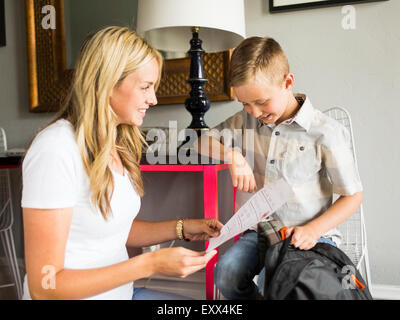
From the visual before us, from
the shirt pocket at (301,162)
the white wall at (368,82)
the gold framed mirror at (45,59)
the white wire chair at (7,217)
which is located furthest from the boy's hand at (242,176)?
the white wire chair at (7,217)

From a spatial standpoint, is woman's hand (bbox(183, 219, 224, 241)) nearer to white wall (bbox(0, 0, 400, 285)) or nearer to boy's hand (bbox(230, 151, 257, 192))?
boy's hand (bbox(230, 151, 257, 192))

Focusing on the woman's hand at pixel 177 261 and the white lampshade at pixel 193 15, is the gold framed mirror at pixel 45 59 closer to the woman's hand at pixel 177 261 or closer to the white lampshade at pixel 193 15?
the white lampshade at pixel 193 15

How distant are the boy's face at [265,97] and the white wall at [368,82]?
36 centimetres

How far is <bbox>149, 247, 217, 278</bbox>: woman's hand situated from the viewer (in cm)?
51

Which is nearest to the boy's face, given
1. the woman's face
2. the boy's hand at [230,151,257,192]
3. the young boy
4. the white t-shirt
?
the young boy

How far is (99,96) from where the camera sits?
0.56m

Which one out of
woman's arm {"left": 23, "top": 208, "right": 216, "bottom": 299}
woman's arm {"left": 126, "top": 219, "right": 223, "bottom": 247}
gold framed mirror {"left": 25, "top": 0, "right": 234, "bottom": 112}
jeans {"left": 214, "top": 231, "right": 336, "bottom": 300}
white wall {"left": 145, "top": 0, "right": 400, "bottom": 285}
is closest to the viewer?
woman's arm {"left": 23, "top": 208, "right": 216, "bottom": 299}

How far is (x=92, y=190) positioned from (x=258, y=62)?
0.46 meters

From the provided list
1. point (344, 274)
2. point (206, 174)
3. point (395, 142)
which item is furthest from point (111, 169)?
point (395, 142)

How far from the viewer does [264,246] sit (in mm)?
717

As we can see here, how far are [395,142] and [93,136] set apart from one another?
3.04 feet

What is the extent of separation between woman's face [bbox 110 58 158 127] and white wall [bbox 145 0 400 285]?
2.14 feet

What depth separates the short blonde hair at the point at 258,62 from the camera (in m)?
0.75

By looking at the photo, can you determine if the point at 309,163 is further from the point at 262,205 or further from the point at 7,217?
the point at 7,217
